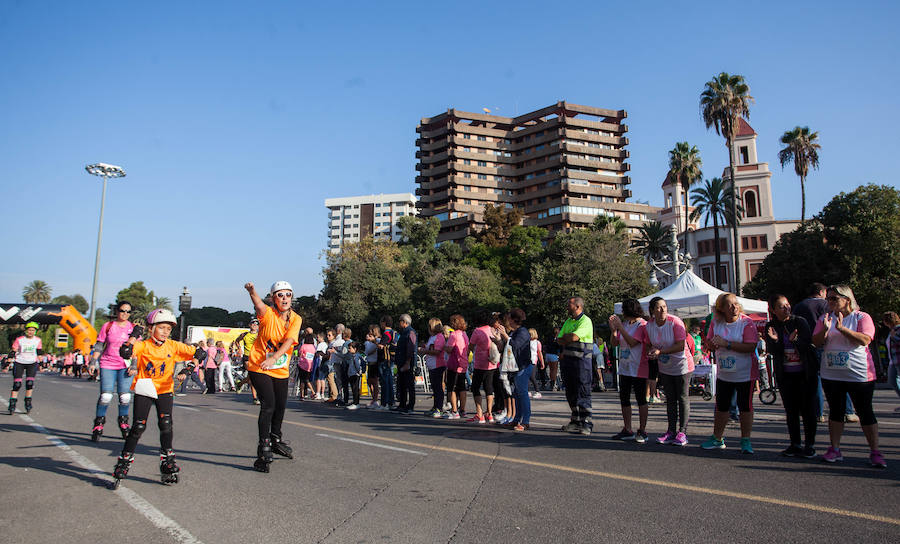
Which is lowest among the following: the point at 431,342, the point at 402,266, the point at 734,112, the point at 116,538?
the point at 116,538

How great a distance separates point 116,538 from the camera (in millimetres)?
4219

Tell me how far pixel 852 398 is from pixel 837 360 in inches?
16.9

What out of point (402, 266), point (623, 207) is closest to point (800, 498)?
point (402, 266)

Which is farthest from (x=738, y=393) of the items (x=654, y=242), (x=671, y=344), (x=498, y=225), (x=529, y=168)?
(x=529, y=168)

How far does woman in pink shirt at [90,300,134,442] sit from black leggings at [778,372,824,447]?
867 cm

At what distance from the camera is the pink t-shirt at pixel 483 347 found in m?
10.6

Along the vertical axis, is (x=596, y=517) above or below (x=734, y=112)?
below

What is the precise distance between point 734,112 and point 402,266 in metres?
33.9

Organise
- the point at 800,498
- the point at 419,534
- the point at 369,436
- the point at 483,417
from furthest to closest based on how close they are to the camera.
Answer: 1. the point at 483,417
2. the point at 369,436
3. the point at 800,498
4. the point at 419,534

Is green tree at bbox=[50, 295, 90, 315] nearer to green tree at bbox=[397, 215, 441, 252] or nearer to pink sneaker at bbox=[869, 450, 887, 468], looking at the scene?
green tree at bbox=[397, 215, 441, 252]

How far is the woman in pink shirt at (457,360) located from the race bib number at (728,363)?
4965 millimetres

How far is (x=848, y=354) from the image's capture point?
646cm

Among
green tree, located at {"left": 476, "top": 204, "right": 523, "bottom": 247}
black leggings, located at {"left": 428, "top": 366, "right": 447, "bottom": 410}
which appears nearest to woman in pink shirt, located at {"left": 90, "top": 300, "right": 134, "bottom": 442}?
black leggings, located at {"left": 428, "top": 366, "right": 447, "bottom": 410}

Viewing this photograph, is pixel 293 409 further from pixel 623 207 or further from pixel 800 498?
pixel 623 207
